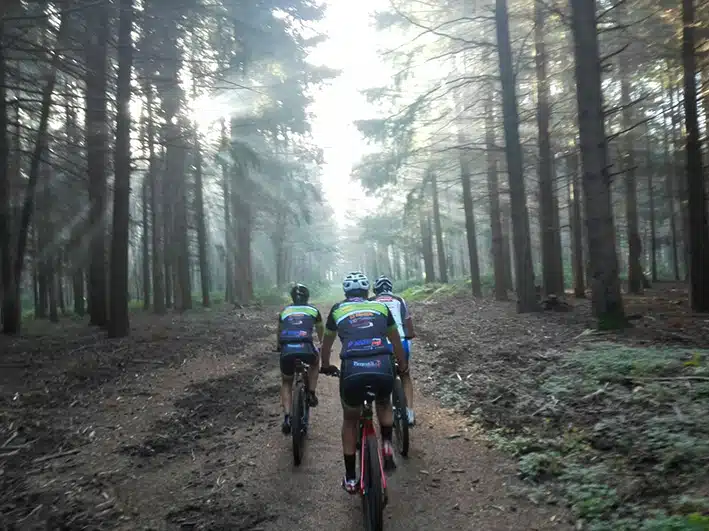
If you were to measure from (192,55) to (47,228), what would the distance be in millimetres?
11384

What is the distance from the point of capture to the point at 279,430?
22.8 feet

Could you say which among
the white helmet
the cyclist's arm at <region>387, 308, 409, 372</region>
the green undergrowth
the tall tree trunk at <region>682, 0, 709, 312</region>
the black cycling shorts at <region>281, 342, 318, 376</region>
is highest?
the tall tree trunk at <region>682, 0, 709, 312</region>

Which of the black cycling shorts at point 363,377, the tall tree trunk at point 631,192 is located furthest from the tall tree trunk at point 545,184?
the black cycling shorts at point 363,377

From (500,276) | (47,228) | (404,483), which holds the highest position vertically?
(47,228)

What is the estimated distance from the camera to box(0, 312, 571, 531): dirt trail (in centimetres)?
442

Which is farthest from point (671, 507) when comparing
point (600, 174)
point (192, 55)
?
point (192, 55)

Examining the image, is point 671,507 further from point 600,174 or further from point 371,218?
point 371,218

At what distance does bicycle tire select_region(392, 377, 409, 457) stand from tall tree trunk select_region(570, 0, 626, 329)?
5130 millimetres

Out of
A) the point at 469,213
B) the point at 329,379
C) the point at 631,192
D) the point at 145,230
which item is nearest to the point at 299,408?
the point at 329,379

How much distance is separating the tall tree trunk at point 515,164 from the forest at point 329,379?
60mm

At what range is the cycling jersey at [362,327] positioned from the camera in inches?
175

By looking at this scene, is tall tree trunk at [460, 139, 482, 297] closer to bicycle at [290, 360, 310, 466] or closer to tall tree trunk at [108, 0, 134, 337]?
tall tree trunk at [108, 0, 134, 337]

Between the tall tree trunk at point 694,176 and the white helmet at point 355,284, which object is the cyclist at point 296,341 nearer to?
the white helmet at point 355,284

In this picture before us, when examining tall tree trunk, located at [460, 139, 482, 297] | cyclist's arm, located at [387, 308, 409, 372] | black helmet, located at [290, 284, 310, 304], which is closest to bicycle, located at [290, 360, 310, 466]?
black helmet, located at [290, 284, 310, 304]
